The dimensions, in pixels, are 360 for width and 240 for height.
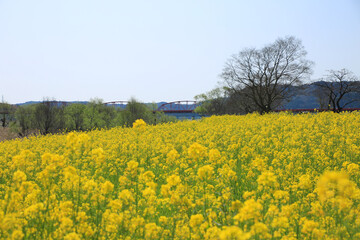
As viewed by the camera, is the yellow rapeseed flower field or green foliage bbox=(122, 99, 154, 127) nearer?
the yellow rapeseed flower field

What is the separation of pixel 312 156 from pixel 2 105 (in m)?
72.5

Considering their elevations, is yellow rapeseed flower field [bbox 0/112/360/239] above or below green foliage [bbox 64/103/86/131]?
below

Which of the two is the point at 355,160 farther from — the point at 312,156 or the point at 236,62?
the point at 236,62

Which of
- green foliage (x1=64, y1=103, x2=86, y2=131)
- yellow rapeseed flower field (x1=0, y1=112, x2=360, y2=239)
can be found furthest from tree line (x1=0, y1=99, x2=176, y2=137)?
yellow rapeseed flower field (x1=0, y1=112, x2=360, y2=239)

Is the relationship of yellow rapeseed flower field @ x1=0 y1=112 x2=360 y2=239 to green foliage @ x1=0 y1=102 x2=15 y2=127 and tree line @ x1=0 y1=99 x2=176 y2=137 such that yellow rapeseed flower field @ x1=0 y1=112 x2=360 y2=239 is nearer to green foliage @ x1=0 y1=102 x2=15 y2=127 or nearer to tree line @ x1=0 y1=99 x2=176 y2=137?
tree line @ x1=0 y1=99 x2=176 y2=137

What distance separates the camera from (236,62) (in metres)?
39.3

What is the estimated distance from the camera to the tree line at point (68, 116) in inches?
1293

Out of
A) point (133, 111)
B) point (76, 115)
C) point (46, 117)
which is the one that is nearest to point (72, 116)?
point (76, 115)

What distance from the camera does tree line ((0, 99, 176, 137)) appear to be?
1293 inches

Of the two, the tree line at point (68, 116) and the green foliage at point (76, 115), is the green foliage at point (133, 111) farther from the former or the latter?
the green foliage at point (76, 115)

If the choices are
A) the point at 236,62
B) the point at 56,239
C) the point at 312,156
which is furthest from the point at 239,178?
the point at 236,62

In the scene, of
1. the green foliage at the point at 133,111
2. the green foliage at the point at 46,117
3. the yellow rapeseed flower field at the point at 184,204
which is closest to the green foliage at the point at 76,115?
the green foliage at the point at 133,111

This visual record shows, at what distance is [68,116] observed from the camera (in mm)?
52219

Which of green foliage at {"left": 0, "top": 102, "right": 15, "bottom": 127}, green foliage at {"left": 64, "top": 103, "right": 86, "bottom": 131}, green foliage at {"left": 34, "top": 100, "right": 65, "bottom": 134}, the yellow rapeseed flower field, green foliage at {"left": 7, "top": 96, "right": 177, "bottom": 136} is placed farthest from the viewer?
green foliage at {"left": 0, "top": 102, "right": 15, "bottom": 127}
